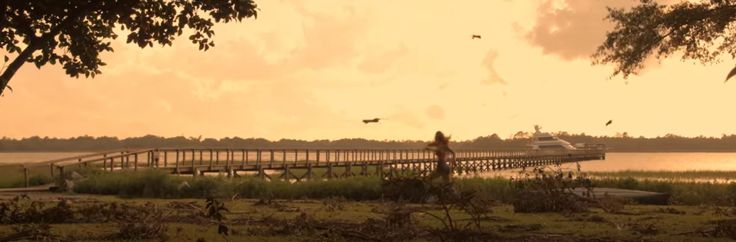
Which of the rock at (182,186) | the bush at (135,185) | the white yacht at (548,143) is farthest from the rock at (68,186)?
the white yacht at (548,143)

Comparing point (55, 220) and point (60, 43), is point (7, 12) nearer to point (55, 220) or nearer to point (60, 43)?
point (60, 43)

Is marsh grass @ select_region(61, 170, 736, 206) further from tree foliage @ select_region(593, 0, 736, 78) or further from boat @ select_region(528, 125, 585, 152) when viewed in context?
boat @ select_region(528, 125, 585, 152)

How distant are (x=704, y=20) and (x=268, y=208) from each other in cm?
1092

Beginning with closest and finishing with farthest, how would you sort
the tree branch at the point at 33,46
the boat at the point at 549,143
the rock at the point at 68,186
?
the tree branch at the point at 33,46, the rock at the point at 68,186, the boat at the point at 549,143

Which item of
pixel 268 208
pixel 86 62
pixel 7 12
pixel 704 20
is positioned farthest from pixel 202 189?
pixel 704 20

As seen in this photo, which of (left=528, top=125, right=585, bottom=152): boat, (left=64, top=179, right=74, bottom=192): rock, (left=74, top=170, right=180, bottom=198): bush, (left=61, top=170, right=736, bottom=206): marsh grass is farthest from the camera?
(left=528, top=125, right=585, bottom=152): boat

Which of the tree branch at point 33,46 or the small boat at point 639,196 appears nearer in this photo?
the tree branch at point 33,46

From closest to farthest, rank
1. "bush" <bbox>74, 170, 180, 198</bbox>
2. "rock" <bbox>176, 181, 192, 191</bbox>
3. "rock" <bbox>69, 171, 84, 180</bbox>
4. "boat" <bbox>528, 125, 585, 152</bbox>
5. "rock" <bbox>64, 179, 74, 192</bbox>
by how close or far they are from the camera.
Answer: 1. "rock" <bbox>176, 181, 192, 191</bbox>
2. "bush" <bbox>74, 170, 180, 198</bbox>
3. "rock" <bbox>64, 179, 74, 192</bbox>
4. "rock" <bbox>69, 171, 84, 180</bbox>
5. "boat" <bbox>528, 125, 585, 152</bbox>

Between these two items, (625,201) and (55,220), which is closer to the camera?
(55,220)

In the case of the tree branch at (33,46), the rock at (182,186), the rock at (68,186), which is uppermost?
the tree branch at (33,46)

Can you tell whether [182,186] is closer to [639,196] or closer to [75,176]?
[75,176]

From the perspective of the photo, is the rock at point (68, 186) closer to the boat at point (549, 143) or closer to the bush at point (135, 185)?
the bush at point (135, 185)

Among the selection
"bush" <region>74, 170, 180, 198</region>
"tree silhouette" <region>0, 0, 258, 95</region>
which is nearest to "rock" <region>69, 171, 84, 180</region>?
"bush" <region>74, 170, 180, 198</region>

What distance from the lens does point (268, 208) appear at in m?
18.8
